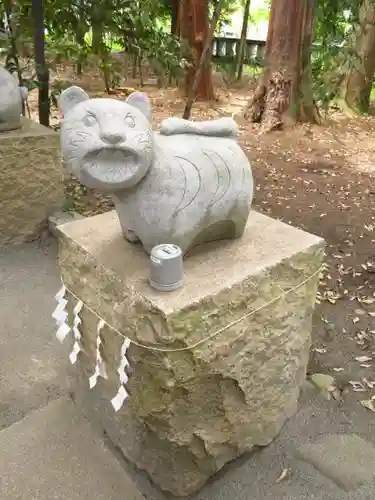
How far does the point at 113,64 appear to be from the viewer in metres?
3.67

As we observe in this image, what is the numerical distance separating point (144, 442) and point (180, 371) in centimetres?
37

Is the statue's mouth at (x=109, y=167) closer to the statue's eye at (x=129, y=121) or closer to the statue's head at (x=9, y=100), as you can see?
the statue's eye at (x=129, y=121)

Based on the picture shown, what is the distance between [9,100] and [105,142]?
1.99 metres

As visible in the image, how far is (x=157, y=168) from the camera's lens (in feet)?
4.01

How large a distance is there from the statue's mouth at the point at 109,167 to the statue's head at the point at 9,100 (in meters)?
1.93

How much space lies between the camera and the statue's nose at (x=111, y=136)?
1090mm

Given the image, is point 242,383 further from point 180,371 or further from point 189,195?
point 189,195

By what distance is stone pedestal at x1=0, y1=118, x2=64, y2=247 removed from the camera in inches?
112

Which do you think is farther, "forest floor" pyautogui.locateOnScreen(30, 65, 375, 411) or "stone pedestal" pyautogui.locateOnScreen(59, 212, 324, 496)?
"forest floor" pyautogui.locateOnScreen(30, 65, 375, 411)

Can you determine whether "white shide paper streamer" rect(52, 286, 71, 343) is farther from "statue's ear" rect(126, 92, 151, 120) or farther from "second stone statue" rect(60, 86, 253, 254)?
"statue's ear" rect(126, 92, 151, 120)

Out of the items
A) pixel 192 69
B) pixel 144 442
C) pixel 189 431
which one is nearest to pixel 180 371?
pixel 189 431

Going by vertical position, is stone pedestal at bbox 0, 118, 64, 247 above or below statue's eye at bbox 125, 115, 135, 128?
below

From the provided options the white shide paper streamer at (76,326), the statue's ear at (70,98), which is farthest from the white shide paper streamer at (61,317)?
the statue's ear at (70,98)

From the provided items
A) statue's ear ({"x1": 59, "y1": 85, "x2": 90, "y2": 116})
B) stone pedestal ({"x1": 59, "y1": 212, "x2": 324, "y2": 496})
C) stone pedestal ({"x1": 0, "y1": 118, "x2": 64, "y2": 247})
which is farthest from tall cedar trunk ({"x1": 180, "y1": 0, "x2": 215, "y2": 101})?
statue's ear ({"x1": 59, "y1": 85, "x2": 90, "y2": 116})
